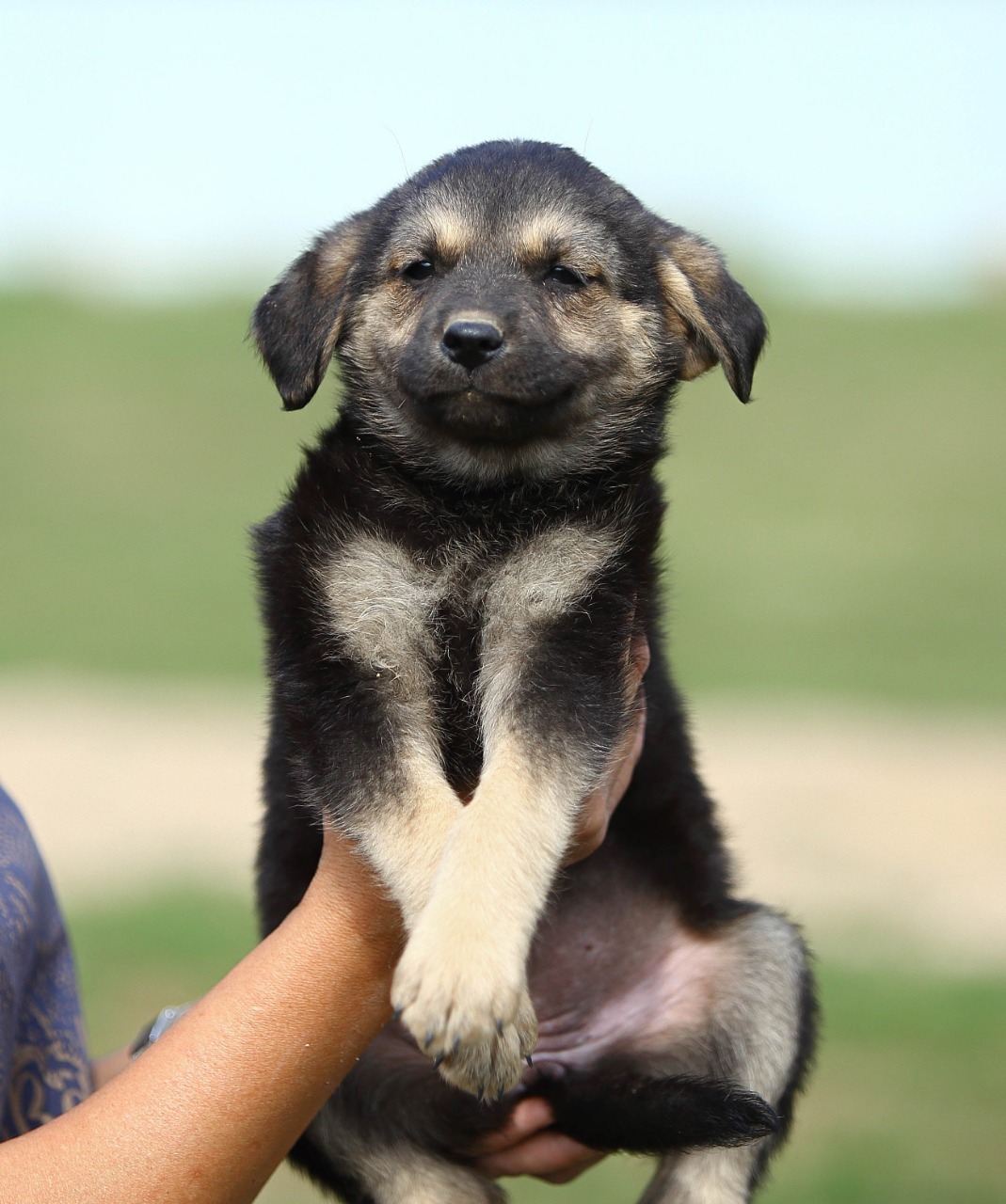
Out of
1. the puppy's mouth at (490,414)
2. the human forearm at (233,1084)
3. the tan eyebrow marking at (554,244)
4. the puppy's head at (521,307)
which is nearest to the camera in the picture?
the human forearm at (233,1084)

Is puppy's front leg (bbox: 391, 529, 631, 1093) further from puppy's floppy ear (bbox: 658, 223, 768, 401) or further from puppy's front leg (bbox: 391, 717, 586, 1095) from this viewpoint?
puppy's floppy ear (bbox: 658, 223, 768, 401)

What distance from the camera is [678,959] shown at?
10.9 ft

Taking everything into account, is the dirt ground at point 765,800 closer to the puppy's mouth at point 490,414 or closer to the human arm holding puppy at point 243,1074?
the puppy's mouth at point 490,414

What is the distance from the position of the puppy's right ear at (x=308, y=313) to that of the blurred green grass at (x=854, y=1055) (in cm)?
312

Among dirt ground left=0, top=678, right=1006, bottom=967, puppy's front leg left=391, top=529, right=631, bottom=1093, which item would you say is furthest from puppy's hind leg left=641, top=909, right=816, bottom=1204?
dirt ground left=0, top=678, right=1006, bottom=967

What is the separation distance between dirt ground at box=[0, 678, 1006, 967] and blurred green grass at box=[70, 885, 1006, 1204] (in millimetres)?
525

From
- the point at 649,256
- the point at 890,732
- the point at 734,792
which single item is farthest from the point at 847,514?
the point at 649,256

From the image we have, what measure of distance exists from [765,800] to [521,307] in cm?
741

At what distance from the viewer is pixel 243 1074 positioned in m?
2.52

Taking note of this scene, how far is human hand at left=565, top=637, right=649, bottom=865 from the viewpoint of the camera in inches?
116

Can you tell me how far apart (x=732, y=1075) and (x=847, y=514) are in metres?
18.5

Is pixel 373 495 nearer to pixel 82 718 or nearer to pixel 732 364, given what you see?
pixel 732 364

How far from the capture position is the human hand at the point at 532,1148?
3.05 meters

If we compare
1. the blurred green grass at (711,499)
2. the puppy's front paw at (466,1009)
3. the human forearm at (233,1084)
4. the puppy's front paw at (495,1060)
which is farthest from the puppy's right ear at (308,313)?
the blurred green grass at (711,499)
